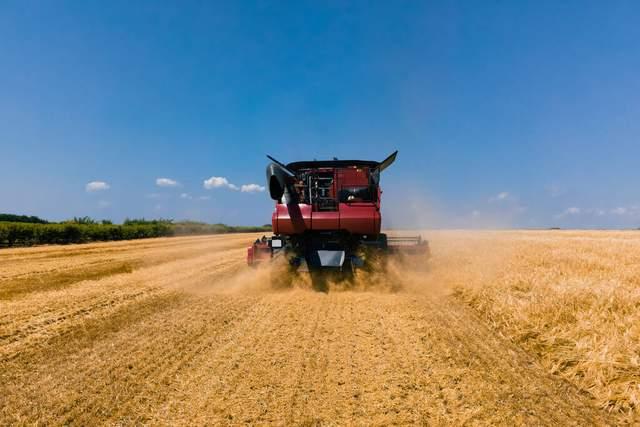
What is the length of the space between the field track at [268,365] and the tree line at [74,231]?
63.6ft

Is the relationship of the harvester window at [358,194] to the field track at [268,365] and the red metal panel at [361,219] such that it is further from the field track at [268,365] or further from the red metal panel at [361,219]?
the field track at [268,365]

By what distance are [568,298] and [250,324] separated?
466 centimetres

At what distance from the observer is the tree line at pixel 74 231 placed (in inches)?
844

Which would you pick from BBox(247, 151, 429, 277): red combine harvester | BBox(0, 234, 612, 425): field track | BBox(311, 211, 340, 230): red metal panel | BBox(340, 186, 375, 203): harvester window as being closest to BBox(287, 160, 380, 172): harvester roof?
BBox(247, 151, 429, 277): red combine harvester

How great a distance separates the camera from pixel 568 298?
499cm

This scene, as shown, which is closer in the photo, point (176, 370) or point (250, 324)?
point (176, 370)

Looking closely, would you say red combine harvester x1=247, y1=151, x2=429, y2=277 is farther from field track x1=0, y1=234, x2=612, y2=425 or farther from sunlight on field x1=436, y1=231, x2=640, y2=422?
sunlight on field x1=436, y1=231, x2=640, y2=422

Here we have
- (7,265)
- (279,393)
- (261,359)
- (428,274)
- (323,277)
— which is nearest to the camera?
(279,393)

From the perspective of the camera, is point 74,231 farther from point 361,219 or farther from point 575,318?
point 575,318

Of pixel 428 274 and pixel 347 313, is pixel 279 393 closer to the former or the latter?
pixel 347 313

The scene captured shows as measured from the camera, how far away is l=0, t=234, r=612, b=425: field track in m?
2.87

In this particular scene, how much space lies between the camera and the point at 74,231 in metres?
25.7

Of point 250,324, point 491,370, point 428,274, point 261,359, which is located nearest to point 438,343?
point 491,370

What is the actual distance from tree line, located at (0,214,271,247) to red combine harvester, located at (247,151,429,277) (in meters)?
21.0
